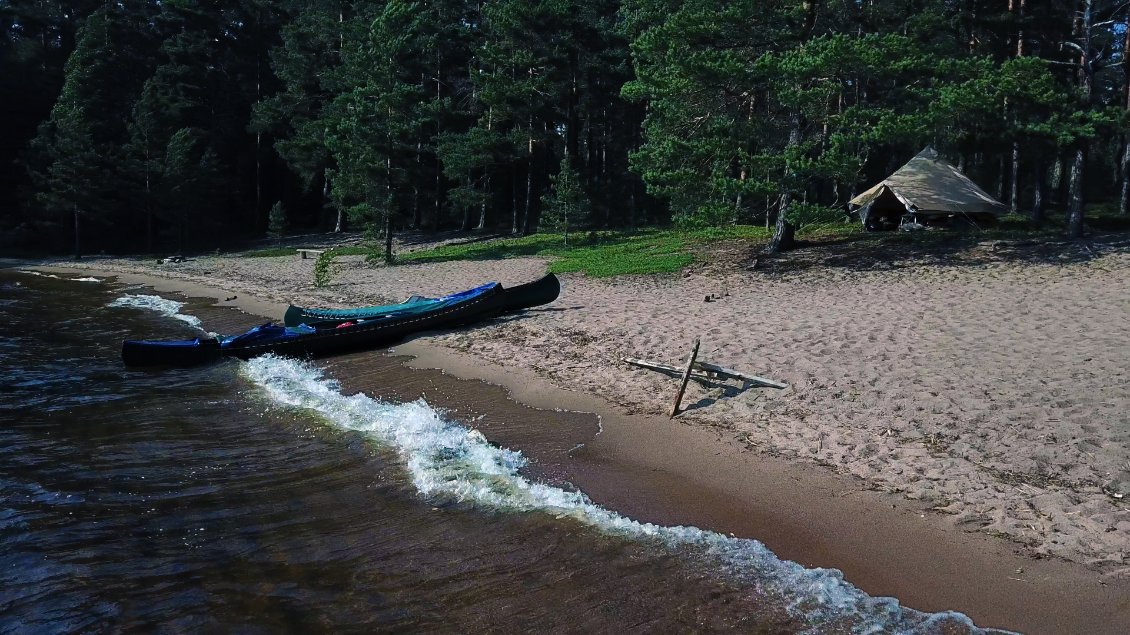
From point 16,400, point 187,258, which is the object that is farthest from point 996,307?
point 187,258

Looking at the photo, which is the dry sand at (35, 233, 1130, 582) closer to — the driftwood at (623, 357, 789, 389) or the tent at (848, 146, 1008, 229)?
the driftwood at (623, 357, 789, 389)

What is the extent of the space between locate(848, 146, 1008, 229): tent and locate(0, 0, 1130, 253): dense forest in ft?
3.96

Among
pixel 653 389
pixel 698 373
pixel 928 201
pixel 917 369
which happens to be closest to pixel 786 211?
pixel 928 201

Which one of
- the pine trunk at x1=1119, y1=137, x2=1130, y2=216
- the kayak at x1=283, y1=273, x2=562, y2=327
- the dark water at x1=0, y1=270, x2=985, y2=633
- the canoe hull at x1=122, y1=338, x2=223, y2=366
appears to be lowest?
the dark water at x1=0, y1=270, x2=985, y2=633

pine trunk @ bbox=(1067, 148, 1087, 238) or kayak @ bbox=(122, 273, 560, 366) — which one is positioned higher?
pine trunk @ bbox=(1067, 148, 1087, 238)

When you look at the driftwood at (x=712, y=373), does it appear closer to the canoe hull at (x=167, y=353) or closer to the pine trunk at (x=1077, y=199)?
the canoe hull at (x=167, y=353)

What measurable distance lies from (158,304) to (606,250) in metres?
15.0

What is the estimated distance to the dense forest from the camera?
17.4m

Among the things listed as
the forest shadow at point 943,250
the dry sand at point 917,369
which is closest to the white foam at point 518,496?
the dry sand at point 917,369

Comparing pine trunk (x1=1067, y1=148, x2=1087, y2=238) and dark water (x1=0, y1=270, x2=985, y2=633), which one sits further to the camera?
pine trunk (x1=1067, y1=148, x2=1087, y2=238)

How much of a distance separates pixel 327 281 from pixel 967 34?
2745cm

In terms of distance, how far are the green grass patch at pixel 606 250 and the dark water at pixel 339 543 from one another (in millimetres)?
11999

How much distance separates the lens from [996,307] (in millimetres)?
11836

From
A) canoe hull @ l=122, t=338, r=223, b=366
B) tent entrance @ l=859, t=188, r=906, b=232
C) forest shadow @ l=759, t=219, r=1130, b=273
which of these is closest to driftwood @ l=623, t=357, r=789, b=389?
canoe hull @ l=122, t=338, r=223, b=366
